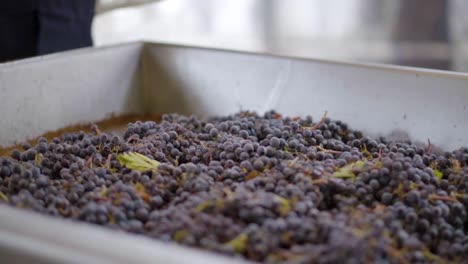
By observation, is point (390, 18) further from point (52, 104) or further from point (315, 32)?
point (52, 104)

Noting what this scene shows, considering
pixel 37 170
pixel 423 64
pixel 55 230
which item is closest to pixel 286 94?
pixel 37 170

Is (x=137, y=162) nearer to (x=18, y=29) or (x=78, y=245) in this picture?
(x=78, y=245)

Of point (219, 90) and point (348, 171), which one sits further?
point (219, 90)

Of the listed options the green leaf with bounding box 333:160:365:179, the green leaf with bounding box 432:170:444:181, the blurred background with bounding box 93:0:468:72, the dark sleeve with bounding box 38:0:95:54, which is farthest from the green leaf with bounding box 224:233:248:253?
the blurred background with bounding box 93:0:468:72

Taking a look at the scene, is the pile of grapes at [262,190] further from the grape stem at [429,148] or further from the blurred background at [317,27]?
the blurred background at [317,27]

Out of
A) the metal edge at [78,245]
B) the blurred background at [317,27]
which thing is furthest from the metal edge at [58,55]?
the blurred background at [317,27]

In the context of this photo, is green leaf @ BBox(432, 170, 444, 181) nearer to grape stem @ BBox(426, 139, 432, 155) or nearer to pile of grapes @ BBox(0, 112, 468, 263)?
pile of grapes @ BBox(0, 112, 468, 263)

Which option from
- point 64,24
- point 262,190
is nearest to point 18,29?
point 64,24
